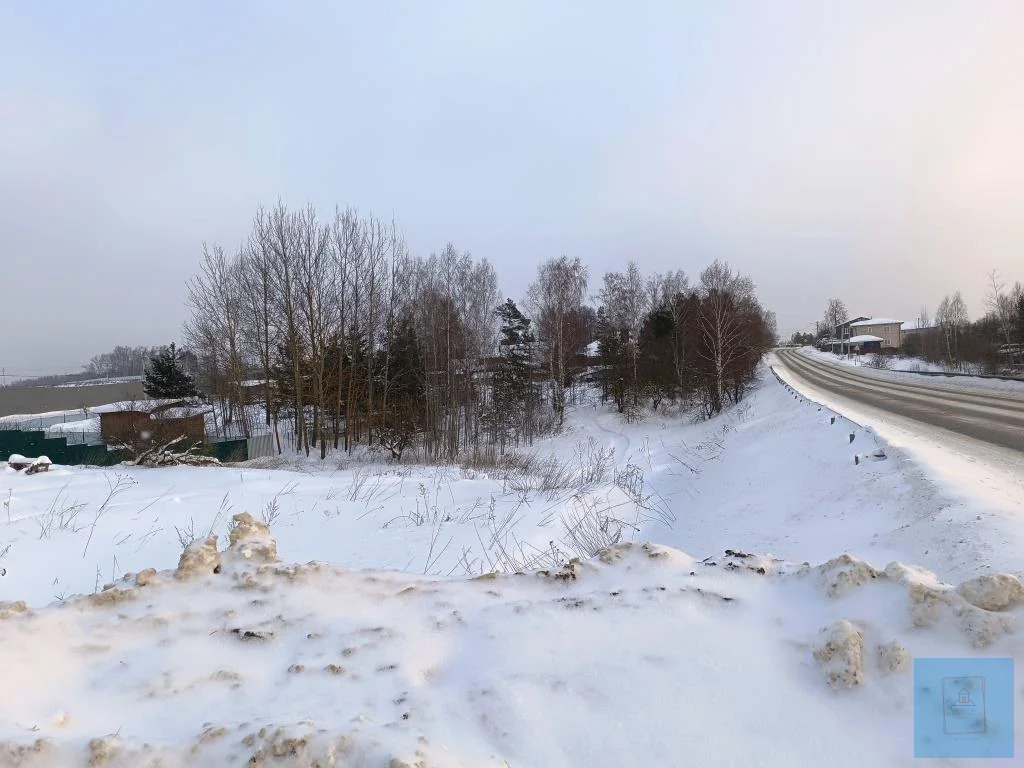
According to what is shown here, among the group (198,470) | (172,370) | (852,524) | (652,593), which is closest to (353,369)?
(198,470)

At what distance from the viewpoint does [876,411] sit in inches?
639

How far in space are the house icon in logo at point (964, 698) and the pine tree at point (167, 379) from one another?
44.5 m

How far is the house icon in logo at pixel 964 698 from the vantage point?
2.01m

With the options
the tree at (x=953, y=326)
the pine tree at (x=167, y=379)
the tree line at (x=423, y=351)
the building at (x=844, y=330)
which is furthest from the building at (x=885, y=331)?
the pine tree at (x=167, y=379)

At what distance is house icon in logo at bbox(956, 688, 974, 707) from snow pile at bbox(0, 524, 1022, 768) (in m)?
0.17

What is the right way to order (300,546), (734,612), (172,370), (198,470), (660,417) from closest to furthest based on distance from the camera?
(734,612), (300,546), (198,470), (660,417), (172,370)

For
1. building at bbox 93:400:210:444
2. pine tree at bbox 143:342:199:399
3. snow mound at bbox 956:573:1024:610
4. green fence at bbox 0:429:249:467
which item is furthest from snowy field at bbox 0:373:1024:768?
pine tree at bbox 143:342:199:399

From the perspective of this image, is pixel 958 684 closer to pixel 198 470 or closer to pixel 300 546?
pixel 300 546

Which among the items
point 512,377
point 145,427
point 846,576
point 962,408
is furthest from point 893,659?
point 512,377

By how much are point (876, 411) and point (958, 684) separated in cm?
1709

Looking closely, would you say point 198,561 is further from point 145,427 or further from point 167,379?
point 167,379

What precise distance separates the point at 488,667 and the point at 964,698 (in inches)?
74.6

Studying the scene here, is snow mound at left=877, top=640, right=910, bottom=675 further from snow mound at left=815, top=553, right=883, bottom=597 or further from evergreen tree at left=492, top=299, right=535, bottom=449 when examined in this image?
evergreen tree at left=492, top=299, right=535, bottom=449

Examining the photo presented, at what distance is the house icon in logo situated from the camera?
2.01 meters
